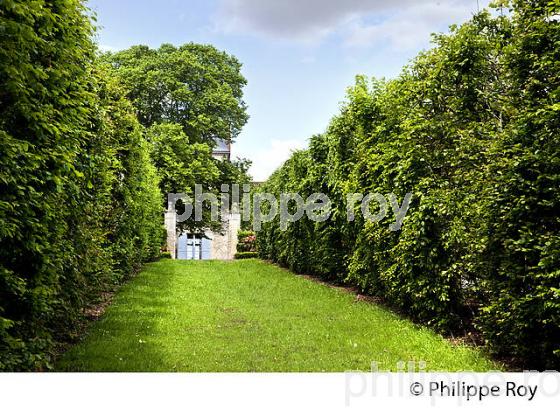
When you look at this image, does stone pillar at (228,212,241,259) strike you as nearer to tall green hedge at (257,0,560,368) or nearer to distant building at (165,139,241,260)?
distant building at (165,139,241,260)

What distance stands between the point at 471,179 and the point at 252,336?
3.71m

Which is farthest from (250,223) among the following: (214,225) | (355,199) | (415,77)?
(415,77)

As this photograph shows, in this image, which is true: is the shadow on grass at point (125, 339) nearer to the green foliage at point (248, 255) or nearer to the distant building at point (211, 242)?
the green foliage at point (248, 255)

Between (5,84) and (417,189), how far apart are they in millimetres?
5917

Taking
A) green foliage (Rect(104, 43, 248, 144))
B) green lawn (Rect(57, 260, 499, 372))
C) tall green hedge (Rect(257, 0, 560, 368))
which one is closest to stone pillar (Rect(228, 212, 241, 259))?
green foliage (Rect(104, 43, 248, 144))

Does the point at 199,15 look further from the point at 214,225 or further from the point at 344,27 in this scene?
the point at 214,225

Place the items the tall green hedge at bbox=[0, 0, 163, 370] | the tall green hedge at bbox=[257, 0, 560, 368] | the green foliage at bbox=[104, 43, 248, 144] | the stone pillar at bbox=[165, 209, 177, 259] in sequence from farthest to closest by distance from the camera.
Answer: the green foliage at bbox=[104, 43, 248, 144], the stone pillar at bbox=[165, 209, 177, 259], the tall green hedge at bbox=[257, 0, 560, 368], the tall green hedge at bbox=[0, 0, 163, 370]

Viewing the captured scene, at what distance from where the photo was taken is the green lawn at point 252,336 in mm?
Result: 5656

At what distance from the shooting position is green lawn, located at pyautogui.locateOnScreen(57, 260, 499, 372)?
5.66m

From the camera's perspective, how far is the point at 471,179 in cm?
659

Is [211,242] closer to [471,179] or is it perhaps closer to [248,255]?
[248,255]

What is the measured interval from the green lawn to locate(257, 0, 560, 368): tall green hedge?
65 cm

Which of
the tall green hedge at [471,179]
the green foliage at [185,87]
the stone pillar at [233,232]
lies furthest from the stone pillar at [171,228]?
the tall green hedge at [471,179]

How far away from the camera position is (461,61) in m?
7.53
